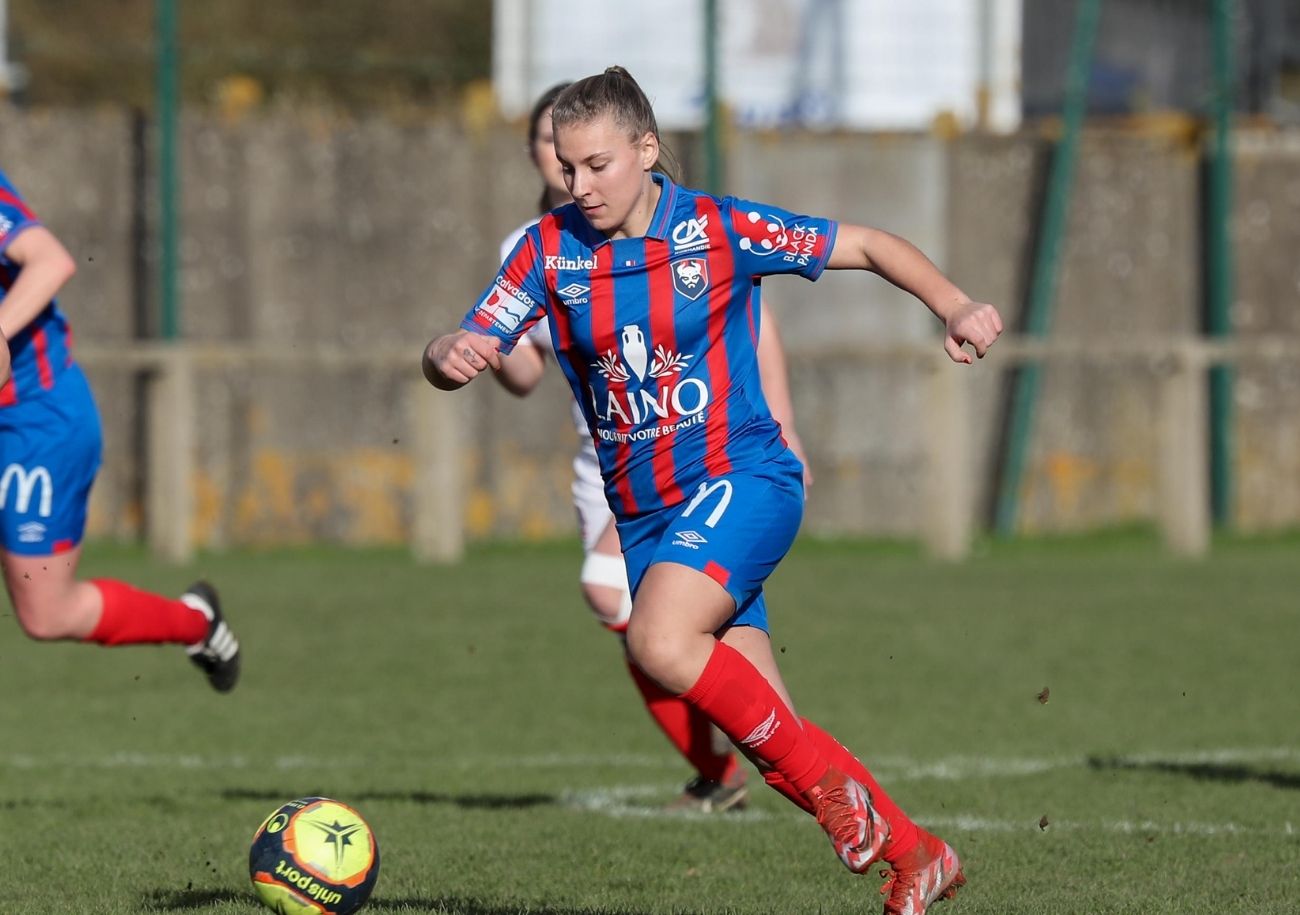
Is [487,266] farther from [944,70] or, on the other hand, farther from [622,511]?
[622,511]

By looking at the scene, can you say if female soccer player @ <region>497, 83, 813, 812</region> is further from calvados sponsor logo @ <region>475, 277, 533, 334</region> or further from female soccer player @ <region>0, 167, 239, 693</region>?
calvados sponsor logo @ <region>475, 277, 533, 334</region>

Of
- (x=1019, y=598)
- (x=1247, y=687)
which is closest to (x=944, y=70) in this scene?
(x=1019, y=598)

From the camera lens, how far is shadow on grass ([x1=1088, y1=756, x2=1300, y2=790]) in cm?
658

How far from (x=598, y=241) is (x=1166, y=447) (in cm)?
1002

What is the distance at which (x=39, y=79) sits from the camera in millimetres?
20016

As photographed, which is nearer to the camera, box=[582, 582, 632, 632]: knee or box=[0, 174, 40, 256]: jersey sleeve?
box=[0, 174, 40, 256]: jersey sleeve

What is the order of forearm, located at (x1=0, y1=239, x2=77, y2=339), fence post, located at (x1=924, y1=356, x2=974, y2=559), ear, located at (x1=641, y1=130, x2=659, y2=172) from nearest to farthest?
ear, located at (x1=641, y1=130, x2=659, y2=172) → forearm, located at (x1=0, y1=239, x2=77, y2=339) → fence post, located at (x1=924, y1=356, x2=974, y2=559)

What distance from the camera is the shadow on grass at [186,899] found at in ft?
15.8

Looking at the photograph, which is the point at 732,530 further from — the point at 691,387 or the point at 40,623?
the point at 40,623

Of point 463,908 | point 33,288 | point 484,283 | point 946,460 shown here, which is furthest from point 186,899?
point 484,283

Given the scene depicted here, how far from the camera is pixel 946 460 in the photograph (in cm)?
1355

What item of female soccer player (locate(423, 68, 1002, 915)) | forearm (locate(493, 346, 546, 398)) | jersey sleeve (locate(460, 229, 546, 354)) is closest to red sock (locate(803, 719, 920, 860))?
female soccer player (locate(423, 68, 1002, 915))

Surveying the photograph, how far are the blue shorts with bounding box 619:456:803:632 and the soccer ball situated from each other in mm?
822

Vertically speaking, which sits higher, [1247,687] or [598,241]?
[598,241]
